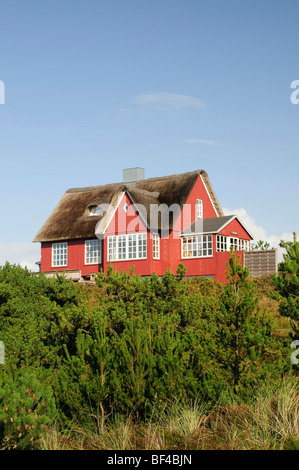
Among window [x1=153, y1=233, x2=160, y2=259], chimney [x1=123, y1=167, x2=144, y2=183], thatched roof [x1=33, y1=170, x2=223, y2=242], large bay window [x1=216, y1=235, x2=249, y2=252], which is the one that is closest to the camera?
large bay window [x1=216, y1=235, x2=249, y2=252]

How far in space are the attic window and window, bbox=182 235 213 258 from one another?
5.94m

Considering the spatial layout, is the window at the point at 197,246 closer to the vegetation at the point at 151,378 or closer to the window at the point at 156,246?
the window at the point at 156,246

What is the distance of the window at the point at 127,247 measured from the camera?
32656 mm

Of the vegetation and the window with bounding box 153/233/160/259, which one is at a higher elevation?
the window with bounding box 153/233/160/259

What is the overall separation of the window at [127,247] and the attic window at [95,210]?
9.02 feet

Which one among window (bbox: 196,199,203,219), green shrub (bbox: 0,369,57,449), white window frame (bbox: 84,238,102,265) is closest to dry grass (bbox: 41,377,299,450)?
green shrub (bbox: 0,369,57,449)

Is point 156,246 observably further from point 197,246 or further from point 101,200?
point 101,200

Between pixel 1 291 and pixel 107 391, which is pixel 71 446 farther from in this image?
pixel 1 291

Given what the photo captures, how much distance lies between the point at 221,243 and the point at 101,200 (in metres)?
8.36

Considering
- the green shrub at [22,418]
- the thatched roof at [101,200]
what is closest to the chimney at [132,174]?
the thatched roof at [101,200]

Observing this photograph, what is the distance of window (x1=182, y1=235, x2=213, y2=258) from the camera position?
32.3m

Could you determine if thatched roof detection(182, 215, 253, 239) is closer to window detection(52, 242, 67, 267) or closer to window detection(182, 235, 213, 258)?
window detection(182, 235, 213, 258)

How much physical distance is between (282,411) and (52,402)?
342cm
